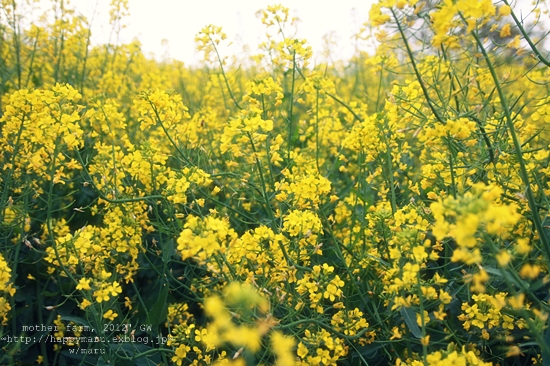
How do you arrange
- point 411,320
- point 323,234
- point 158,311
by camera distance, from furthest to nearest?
point 158,311 → point 323,234 → point 411,320

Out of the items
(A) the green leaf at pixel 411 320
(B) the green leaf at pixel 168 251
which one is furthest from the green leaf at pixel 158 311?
(A) the green leaf at pixel 411 320

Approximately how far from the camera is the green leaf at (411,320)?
6.26 ft

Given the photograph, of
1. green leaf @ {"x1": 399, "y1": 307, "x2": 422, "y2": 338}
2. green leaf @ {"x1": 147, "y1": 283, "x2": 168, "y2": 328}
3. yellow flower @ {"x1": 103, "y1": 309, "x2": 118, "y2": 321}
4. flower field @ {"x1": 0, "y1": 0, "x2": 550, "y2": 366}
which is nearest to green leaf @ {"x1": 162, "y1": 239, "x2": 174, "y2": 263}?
flower field @ {"x1": 0, "y1": 0, "x2": 550, "y2": 366}

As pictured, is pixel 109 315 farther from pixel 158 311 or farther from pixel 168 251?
pixel 168 251

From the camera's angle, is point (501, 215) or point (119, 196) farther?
point (119, 196)

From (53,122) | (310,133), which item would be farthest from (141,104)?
(310,133)

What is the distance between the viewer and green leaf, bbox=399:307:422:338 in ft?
6.26

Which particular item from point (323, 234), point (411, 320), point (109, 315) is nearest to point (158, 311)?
point (109, 315)

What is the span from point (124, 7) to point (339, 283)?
374 cm

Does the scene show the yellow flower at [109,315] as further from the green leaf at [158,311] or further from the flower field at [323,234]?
the green leaf at [158,311]

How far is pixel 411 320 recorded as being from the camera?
1.96m

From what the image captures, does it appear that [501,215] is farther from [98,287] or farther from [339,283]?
[98,287]

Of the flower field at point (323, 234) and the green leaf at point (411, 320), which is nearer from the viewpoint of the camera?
the flower field at point (323, 234)

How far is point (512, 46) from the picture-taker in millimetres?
1640
